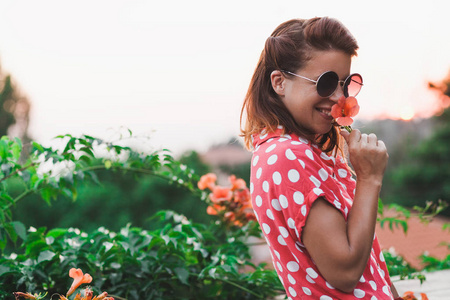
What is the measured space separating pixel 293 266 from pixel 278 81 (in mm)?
496

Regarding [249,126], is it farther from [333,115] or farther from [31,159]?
[31,159]

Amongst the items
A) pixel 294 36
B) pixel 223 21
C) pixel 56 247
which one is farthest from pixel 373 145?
pixel 223 21

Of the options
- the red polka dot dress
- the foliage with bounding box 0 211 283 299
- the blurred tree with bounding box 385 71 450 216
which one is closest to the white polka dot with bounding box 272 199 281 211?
the red polka dot dress

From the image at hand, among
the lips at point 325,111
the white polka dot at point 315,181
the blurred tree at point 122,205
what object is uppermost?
the lips at point 325,111

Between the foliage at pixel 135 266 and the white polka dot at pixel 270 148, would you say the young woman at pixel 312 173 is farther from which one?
the foliage at pixel 135 266

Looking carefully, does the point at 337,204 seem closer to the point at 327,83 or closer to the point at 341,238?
the point at 341,238

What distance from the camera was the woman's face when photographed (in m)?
1.16

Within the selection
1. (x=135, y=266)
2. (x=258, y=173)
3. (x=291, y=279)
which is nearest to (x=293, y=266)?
(x=291, y=279)

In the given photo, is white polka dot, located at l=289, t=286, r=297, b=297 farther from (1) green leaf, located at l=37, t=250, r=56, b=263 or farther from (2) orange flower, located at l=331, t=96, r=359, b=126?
(1) green leaf, located at l=37, t=250, r=56, b=263

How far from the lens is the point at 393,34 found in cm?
753

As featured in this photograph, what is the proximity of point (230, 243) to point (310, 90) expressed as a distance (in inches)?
60.0

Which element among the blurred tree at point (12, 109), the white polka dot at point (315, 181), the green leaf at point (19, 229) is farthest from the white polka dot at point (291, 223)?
the blurred tree at point (12, 109)

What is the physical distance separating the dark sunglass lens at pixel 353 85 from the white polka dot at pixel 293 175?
0.94ft

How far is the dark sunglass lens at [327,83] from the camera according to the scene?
113cm
